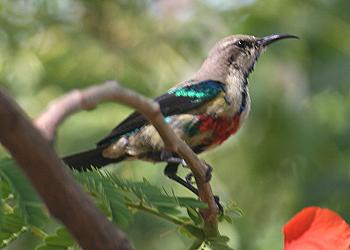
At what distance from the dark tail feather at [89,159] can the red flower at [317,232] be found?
87 centimetres

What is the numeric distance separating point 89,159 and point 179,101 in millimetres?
589

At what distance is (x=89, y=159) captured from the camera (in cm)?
345

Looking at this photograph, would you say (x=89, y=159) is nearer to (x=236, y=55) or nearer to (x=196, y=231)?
(x=196, y=231)

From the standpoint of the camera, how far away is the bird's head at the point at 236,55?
439cm

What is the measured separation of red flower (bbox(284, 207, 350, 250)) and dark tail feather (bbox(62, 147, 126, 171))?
2.84ft

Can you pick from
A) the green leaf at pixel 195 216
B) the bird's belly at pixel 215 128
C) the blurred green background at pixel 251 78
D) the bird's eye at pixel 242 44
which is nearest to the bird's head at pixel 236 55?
the bird's eye at pixel 242 44

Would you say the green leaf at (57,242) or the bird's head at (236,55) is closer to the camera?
the green leaf at (57,242)

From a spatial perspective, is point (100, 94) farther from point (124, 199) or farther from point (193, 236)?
point (193, 236)

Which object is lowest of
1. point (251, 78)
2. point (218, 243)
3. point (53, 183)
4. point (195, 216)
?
point (53, 183)

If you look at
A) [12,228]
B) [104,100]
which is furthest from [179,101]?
[104,100]

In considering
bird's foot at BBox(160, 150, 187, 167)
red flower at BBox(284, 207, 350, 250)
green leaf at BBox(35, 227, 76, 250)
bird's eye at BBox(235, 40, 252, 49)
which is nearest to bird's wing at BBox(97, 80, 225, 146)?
bird's foot at BBox(160, 150, 187, 167)

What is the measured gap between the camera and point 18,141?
1304mm

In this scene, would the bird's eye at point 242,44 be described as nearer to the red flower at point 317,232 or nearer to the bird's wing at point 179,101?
the bird's wing at point 179,101

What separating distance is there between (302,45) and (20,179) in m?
4.01
